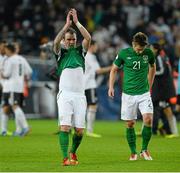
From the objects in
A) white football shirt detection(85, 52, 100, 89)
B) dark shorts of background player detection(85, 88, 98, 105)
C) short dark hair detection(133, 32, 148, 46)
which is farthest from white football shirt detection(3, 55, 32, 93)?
short dark hair detection(133, 32, 148, 46)

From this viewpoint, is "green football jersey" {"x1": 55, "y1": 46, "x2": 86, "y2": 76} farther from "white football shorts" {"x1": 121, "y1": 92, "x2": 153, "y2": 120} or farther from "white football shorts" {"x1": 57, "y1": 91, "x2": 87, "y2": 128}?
"white football shorts" {"x1": 121, "y1": 92, "x2": 153, "y2": 120}

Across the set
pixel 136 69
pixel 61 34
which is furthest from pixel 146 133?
pixel 61 34

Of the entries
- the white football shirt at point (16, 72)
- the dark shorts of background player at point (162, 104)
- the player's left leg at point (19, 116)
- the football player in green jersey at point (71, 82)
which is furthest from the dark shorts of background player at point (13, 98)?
the football player in green jersey at point (71, 82)

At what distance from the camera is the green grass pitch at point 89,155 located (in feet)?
45.3

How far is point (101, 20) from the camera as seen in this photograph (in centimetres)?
3672

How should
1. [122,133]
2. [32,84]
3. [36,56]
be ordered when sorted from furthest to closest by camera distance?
[36,56]
[32,84]
[122,133]

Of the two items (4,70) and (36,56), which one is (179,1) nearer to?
(36,56)

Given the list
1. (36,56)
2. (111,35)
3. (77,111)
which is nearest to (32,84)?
(36,56)

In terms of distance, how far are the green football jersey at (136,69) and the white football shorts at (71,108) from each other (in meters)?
1.23

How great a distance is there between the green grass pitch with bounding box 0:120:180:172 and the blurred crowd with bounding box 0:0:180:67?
12246 mm

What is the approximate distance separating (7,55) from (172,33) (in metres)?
14.6

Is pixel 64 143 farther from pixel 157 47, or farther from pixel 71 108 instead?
pixel 157 47

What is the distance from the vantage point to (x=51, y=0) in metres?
39.0

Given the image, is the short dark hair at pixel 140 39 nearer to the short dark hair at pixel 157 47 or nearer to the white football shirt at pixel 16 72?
the short dark hair at pixel 157 47
